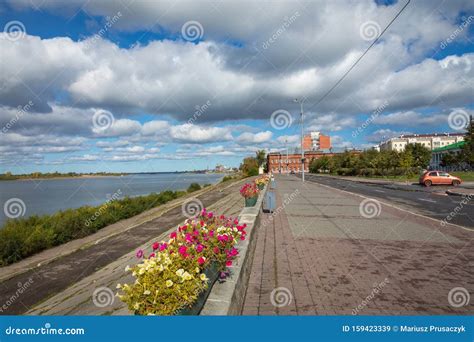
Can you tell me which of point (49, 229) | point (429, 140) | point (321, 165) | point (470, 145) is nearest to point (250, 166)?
point (321, 165)

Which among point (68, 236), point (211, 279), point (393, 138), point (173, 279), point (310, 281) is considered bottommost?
point (68, 236)

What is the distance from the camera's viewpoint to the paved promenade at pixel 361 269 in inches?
181

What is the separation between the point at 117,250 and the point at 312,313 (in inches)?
324

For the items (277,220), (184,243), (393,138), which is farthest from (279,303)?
(393,138)

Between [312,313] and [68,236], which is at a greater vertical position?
[312,313]

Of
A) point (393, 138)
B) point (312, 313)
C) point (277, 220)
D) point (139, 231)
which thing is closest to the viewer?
point (312, 313)

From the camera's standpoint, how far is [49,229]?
1384cm

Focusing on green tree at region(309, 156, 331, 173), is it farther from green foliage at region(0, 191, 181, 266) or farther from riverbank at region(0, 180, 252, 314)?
riverbank at region(0, 180, 252, 314)

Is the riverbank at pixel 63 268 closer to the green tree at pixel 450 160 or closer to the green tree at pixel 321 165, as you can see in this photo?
the green tree at pixel 450 160

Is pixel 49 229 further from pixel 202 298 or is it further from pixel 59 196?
pixel 59 196

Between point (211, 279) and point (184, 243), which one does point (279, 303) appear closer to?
point (211, 279)

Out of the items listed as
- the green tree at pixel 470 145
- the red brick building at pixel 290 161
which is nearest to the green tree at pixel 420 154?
the green tree at pixel 470 145

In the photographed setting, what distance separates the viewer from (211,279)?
3.93m

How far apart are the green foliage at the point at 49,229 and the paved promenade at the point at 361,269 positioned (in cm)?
935
